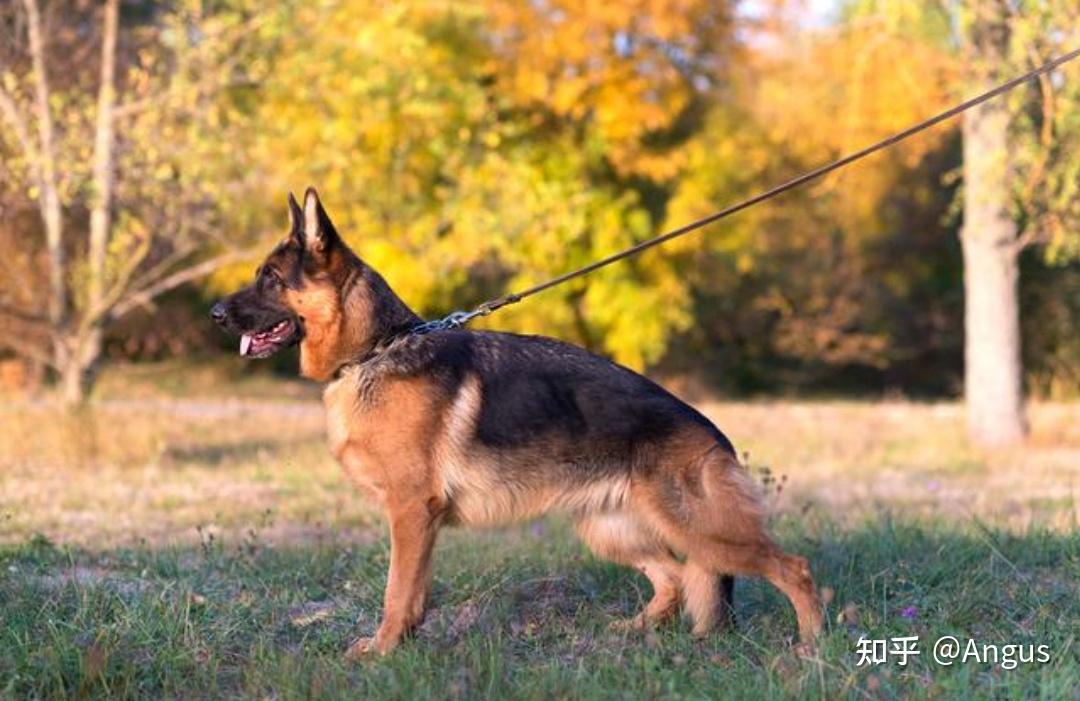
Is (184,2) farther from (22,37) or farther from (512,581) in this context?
(512,581)

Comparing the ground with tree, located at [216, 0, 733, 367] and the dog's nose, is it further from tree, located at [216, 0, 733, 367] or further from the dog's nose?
tree, located at [216, 0, 733, 367]

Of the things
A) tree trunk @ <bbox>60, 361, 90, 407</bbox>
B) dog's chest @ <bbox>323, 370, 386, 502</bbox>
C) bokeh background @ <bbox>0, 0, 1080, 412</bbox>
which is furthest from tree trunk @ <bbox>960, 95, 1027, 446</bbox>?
dog's chest @ <bbox>323, 370, 386, 502</bbox>

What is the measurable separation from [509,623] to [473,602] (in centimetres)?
32

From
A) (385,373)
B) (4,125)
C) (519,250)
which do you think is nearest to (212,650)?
(385,373)

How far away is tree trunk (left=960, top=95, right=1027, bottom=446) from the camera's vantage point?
14.4 m

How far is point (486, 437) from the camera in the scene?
5.38 meters

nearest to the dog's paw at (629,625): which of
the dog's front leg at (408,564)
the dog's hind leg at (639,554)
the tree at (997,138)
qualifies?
the dog's hind leg at (639,554)

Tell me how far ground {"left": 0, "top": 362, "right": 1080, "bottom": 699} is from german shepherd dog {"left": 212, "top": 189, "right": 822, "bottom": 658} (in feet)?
1.19

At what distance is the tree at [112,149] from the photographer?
496 inches

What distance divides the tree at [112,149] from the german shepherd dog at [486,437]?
291 inches

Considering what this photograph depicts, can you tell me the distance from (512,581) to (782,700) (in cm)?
208

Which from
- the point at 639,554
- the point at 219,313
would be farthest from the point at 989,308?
the point at 219,313

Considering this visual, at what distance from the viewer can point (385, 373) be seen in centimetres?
545

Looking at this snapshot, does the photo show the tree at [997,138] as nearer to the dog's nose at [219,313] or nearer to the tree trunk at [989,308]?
the tree trunk at [989,308]
